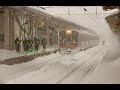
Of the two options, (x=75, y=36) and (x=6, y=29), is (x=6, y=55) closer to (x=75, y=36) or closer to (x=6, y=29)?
(x=6, y=29)

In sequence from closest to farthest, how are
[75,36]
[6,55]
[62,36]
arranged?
1. [6,55]
2. [62,36]
3. [75,36]

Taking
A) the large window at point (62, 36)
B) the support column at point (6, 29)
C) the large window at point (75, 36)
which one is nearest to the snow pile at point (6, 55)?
the support column at point (6, 29)

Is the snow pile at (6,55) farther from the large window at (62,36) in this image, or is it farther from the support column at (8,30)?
the large window at (62,36)

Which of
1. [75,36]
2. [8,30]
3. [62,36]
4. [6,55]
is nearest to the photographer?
[6,55]

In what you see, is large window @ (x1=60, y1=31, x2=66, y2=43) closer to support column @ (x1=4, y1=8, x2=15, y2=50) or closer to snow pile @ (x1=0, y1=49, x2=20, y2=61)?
support column @ (x1=4, y1=8, x2=15, y2=50)

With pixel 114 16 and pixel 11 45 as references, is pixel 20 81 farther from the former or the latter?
pixel 11 45

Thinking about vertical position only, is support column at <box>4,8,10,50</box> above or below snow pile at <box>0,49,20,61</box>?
above

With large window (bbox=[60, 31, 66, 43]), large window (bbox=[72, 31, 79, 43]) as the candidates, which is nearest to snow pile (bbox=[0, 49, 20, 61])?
large window (bbox=[60, 31, 66, 43])

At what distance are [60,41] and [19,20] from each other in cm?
597

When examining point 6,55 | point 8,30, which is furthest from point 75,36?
point 6,55

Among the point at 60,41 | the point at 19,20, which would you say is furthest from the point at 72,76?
the point at 60,41

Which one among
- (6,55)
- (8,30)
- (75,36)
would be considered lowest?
(6,55)

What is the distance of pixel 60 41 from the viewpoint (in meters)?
32.2
